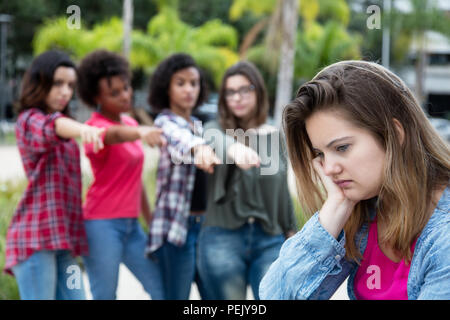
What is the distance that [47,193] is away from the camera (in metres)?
2.96

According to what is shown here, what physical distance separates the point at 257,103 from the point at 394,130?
1873mm

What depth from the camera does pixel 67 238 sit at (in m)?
2.96

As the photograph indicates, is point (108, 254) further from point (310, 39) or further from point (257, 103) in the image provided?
point (310, 39)

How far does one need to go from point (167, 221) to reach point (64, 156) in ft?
2.13

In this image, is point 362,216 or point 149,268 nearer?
point 362,216

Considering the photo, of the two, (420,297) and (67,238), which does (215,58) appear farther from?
(420,297)

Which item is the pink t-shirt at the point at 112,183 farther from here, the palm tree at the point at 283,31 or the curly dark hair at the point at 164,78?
the palm tree at the point at 283,31

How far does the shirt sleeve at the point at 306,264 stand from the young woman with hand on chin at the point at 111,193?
1.54m

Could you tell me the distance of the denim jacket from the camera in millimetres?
1359

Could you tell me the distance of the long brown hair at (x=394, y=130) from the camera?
1418 millimetres

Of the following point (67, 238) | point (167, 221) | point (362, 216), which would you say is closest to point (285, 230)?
point (167, 221)

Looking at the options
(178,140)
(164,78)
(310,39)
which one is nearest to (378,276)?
(178,140)

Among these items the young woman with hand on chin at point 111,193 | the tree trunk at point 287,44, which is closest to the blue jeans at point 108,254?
the young woman with hand on chin at point 111,193

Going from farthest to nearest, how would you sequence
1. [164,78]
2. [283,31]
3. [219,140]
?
[283,31], [164,78], [219,140]
